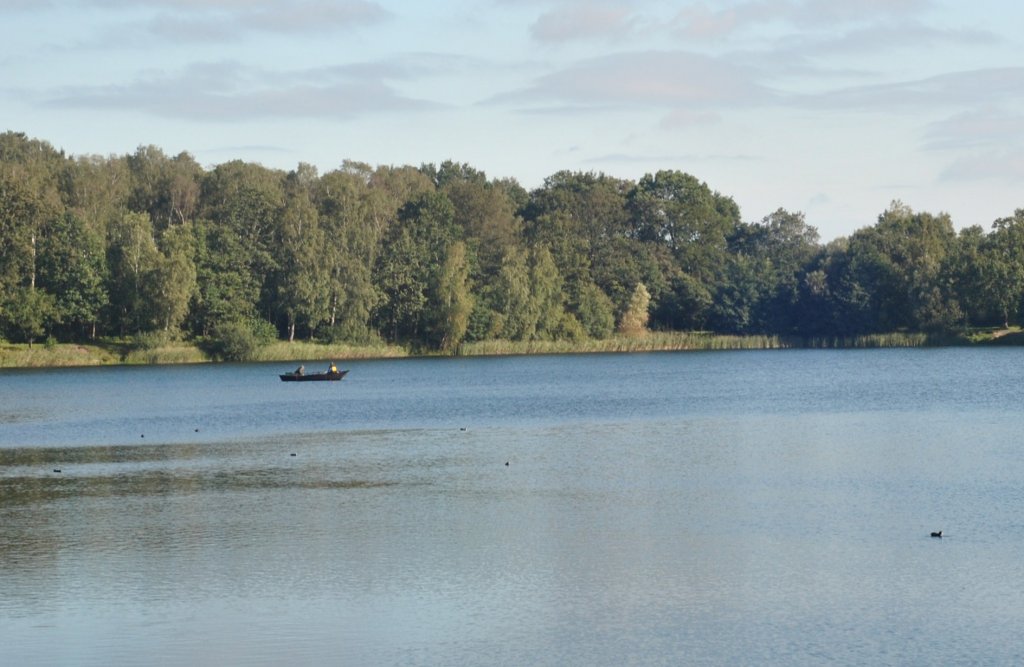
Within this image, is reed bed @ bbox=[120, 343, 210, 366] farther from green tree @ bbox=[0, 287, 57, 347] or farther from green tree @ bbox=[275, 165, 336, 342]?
green tree @ bbox=[275, 165, 336, 342]

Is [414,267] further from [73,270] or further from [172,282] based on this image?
[73,270]

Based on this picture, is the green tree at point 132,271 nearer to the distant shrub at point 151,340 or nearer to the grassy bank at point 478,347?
the distant shrub at point 151,340

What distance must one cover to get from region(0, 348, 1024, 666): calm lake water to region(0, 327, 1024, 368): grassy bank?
42.7 meters

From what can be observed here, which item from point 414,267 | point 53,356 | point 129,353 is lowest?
point 53,356

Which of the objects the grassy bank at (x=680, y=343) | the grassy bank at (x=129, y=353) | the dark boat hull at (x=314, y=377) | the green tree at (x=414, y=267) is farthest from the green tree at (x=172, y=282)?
the grassy bank at (x=680, y=343)

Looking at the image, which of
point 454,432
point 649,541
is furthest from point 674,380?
point 649,541

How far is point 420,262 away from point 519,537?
8552 centimetres

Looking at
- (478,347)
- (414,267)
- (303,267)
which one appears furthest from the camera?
(478,347)

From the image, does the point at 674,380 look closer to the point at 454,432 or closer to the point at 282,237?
the point at 454,432

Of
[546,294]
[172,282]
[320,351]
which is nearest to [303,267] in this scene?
[320,351]

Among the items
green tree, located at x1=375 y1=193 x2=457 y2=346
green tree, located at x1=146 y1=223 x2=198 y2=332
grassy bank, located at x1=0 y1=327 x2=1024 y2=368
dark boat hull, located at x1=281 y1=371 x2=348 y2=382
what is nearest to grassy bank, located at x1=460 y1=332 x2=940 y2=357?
grassy bank, located at x1=0 y1=327 x2=1024 y2=368

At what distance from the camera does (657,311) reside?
422 ft

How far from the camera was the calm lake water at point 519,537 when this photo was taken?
17703 millimetres

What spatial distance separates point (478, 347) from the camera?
362 ft
